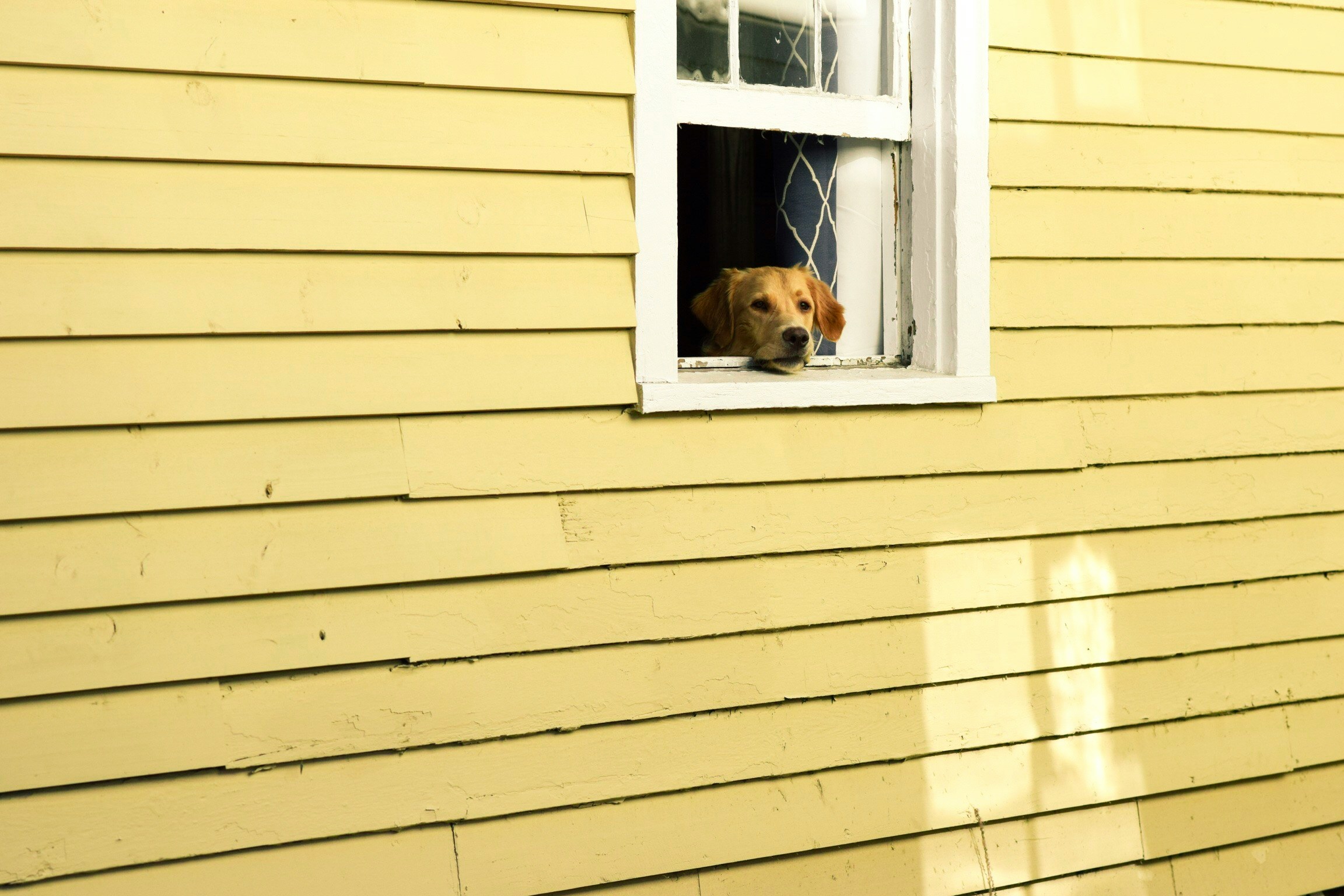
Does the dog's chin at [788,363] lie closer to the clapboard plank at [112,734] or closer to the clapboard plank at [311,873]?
the clapboard plank at [311,873]

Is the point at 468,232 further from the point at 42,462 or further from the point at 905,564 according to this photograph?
the point at 905,564

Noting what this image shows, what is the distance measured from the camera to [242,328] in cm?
196

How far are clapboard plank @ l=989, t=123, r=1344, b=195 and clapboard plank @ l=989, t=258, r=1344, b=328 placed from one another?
21cm

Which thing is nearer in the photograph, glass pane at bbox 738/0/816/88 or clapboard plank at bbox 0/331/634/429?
clapboard plank at bbox 0/331/634/429

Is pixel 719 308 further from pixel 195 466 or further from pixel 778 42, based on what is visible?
pixel 195 466

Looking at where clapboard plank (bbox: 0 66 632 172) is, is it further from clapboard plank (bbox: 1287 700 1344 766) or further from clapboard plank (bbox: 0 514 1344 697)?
clapboard plank (bbox: 1287 700 1344 766)

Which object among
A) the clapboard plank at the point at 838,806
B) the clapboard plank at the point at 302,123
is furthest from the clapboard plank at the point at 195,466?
the clapboard plank at the point at 838,806

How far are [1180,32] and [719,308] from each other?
1447 mm

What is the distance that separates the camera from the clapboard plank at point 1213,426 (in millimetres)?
2658

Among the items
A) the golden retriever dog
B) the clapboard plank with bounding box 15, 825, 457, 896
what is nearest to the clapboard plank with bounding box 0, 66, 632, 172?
the golden retriever dog

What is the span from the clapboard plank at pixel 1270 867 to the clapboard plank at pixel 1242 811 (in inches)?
1.4

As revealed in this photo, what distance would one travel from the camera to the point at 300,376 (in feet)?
6.57

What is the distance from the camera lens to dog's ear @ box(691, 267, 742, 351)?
256cm

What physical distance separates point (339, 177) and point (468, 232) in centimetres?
27
